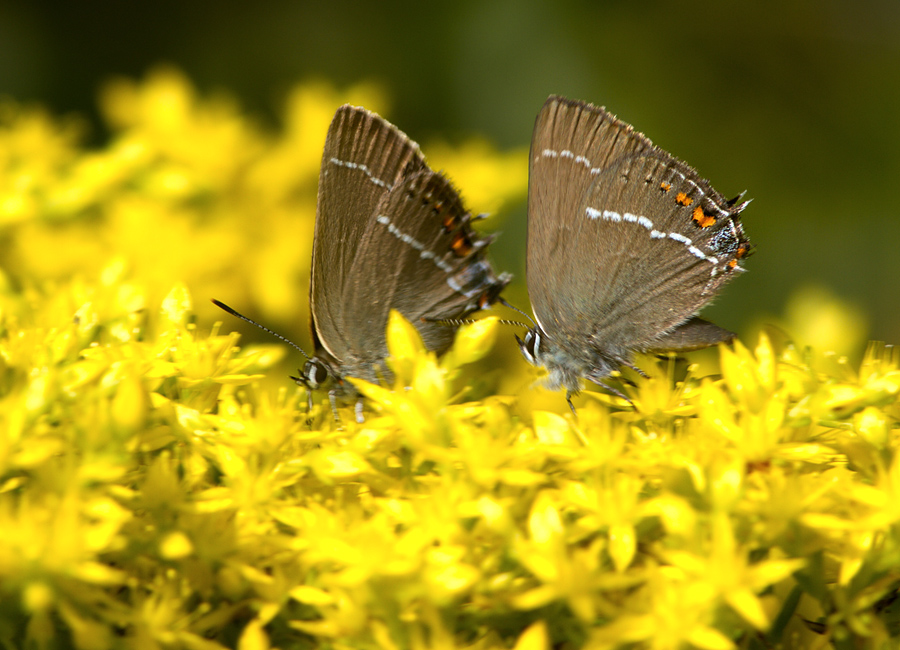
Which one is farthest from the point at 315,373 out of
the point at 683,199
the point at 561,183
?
the point at 683,199

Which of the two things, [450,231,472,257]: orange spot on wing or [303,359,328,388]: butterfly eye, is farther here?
[450,231,472,257]: orange spot on wing

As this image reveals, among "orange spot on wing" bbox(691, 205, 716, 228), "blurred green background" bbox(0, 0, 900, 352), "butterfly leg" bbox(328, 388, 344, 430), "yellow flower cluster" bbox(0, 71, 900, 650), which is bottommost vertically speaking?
"yellow flower cluster" bbox(0, 71, 900, 650)

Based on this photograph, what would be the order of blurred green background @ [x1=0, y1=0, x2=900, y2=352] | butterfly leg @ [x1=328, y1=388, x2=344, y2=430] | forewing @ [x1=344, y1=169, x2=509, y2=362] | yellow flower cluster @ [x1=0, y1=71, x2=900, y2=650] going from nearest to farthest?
yellow flower cluster @ [x1=0, y1=71, x2=900, y2=650], butterfly leg @ [x1=328, y1=388, x2=344, y2=430], forewing @ [x1=344, y1=169, x2=509, y2=362], blurred green background @ [x1=0, y1=0, x2=900, y2=352]

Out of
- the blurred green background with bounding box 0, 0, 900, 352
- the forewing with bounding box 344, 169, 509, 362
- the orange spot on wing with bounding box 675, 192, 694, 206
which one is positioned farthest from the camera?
the blurred green background with bounding box 0, 0, 900, 352

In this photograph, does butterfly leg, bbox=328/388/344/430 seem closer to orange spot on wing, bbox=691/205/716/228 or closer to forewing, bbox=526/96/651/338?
forewing, bbox=526/96/651/338

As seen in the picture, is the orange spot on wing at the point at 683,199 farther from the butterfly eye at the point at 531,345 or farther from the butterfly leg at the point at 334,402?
the butterfly leg at the point at 334,402

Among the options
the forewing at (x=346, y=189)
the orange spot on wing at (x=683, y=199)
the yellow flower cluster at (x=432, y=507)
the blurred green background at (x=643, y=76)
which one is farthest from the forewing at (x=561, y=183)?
the blurred green background at (x=643, y=76)

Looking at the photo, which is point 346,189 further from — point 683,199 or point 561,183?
point 683,199

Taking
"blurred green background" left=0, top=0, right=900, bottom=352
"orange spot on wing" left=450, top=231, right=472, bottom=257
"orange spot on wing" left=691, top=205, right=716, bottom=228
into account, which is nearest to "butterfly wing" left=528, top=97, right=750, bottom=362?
"orange spot on wing" left=691, top=205, right=716, bottom=228
